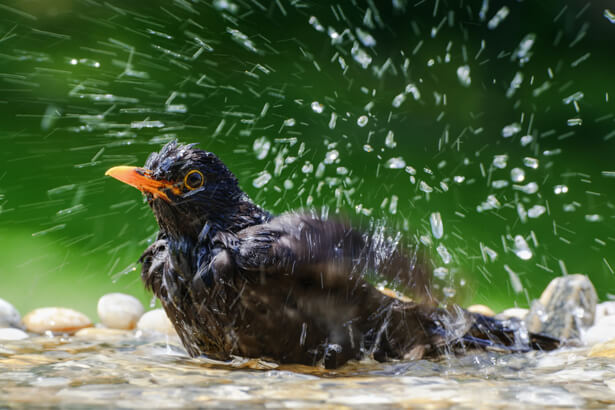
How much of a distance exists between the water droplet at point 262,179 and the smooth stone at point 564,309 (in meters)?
1.74

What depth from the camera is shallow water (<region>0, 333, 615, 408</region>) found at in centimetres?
158

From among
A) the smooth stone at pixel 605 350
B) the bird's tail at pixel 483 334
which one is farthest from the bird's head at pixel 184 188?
the smooth stone at pixel 605 350

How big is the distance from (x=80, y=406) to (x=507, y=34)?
4.75 m

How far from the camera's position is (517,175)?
4.85 metres

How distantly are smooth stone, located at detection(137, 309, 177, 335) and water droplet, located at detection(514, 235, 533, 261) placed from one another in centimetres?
252

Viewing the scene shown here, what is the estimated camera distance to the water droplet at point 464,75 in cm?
510

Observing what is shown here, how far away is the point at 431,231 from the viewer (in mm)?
3900

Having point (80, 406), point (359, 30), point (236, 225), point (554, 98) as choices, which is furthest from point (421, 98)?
point (80, 406)

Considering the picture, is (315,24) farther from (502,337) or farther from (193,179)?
(502,337)

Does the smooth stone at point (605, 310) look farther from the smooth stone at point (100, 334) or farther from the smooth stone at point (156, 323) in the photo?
the smooth stone at point (100, 334)

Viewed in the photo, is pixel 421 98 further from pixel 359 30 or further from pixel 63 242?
pixel 63 242

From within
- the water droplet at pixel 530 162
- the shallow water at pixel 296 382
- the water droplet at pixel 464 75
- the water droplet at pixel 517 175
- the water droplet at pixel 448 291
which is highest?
the water droplet at pixel 464 75

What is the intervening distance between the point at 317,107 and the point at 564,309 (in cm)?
219

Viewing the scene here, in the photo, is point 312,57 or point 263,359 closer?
point 263,359
